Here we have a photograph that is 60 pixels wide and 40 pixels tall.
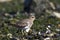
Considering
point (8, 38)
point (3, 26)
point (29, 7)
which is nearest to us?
point (8, 38)

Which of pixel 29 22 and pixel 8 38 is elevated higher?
pixel 29 22

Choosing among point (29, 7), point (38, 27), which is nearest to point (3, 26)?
point (38, 27)

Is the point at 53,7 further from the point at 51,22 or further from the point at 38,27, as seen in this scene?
the point at 38,27

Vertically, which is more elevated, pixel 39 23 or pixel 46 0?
pixel 46 0

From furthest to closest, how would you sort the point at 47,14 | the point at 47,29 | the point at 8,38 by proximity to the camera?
the point at 47,14 < the point at 47,29 < the point at 8,38

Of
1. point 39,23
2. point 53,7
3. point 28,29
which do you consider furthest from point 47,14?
point 28,29

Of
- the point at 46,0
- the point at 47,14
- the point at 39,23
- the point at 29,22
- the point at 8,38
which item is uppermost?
the point at 46,0

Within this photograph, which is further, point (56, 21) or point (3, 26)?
point (56, 21)

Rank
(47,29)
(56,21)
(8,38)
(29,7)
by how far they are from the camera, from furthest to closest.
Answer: (29,7) → (56,21) → (47,29) → (8,38)

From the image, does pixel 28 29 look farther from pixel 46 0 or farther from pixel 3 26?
pixel 46 0
